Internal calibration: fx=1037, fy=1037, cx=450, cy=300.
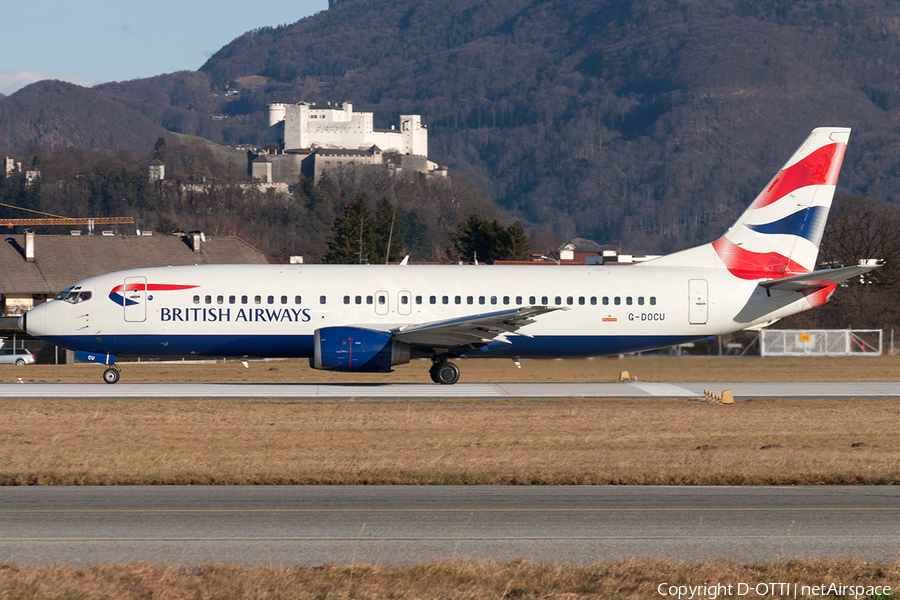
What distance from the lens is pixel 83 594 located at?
10.1 meters

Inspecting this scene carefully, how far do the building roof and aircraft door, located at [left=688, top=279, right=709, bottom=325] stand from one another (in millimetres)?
60462

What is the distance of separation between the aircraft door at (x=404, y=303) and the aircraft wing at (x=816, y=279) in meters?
11.9

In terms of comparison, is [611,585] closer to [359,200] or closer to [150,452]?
[150,452]

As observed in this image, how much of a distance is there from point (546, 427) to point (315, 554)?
40.7ft

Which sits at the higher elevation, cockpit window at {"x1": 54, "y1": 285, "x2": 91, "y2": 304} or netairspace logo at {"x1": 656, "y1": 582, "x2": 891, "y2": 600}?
cockpit window at {"x1": 54, "y1": 285, "x2": 91, "y2": 304}

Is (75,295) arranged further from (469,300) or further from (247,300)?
(469,300)

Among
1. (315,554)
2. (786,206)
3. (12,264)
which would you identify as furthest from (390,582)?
(12,264)

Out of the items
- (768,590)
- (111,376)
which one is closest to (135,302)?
(111,376)

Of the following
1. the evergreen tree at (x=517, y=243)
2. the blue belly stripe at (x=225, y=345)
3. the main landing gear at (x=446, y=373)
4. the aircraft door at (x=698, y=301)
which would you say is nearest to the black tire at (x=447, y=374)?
the main landing gear at (x=446, y=373)

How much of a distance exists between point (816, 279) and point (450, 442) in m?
16.9

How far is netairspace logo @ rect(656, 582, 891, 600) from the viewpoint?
399 inches

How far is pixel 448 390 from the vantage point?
32531 mm

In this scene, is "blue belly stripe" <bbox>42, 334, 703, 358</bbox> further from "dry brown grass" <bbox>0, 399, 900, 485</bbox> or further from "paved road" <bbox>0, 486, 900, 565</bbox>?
"paved road" <bbox>0, 486, 900, 565</bbox>

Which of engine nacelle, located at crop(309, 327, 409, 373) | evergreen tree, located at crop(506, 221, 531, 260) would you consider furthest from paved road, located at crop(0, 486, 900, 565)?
evergreen tree, located at crop(506, 221, 531, 260)
